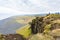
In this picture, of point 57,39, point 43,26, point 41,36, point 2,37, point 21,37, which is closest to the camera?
point 57,39

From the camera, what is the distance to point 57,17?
93.9 feet

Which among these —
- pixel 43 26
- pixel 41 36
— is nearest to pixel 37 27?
pixel 43 26

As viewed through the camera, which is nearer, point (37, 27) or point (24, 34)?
point (37, 27)

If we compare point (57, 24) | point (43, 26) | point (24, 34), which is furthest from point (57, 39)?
point (24, 34)

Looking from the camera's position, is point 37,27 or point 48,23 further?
point 37,27

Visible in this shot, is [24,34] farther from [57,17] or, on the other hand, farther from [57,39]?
[57,39]

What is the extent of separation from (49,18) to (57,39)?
5.43 meters

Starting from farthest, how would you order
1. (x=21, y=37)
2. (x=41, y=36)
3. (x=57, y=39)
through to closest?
(x=21, y=37) → (x=41, y=36) → (x=57, y=39)

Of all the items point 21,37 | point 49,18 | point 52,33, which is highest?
point 49,18

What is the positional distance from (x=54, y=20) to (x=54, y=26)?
1.97m

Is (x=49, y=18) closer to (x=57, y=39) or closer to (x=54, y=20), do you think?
(x=54, y=20)

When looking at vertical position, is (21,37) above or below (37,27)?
below

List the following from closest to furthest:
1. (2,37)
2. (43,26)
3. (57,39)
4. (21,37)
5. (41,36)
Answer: (57,39)
(41,36)
(43,26)
(2,37)
(21,37)

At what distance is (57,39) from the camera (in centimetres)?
2488
